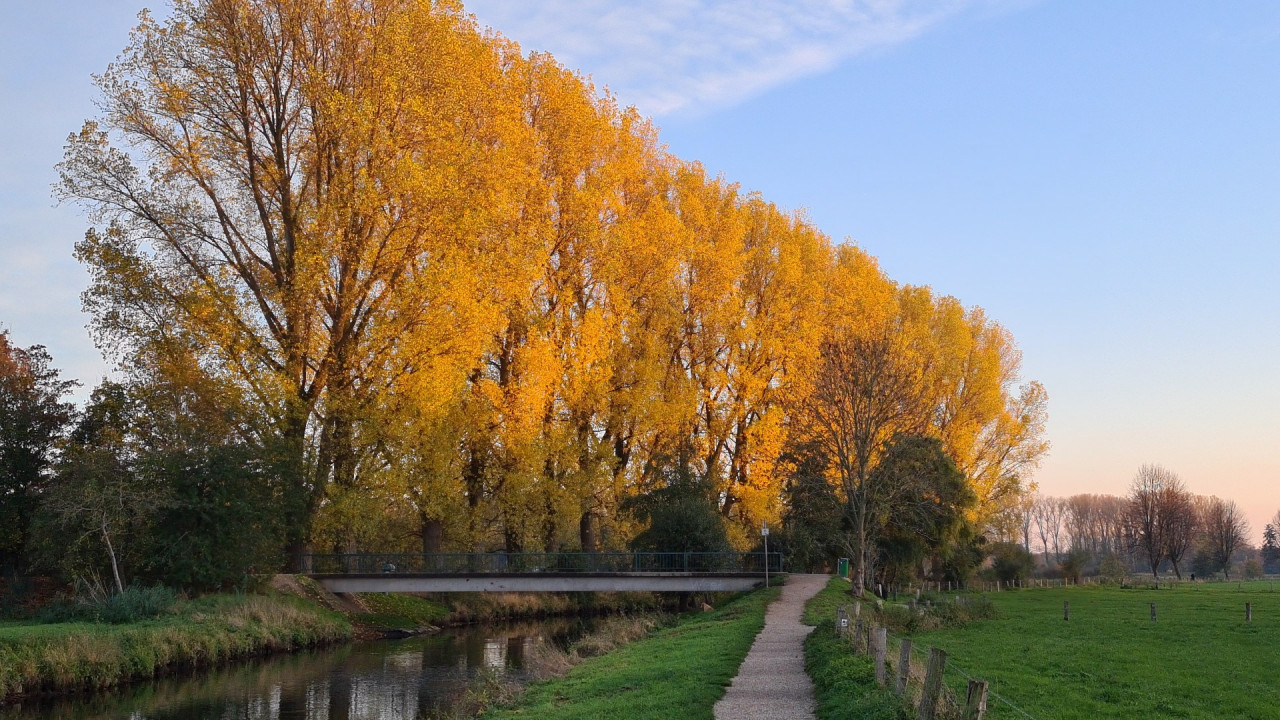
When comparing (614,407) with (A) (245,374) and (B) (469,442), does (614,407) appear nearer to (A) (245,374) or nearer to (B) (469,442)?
(B) (469,442)

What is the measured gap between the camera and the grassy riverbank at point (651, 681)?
49.0 ft

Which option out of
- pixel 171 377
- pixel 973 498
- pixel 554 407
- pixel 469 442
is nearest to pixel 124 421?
pixel 171 377

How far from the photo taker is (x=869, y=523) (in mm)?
39281

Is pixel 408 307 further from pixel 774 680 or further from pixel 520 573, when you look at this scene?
pixel 774 680

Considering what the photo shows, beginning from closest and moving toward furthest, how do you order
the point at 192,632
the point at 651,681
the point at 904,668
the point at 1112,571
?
the point at 904,668 → the point at 651,681 → the point at 192,632 → the point at 1112,571

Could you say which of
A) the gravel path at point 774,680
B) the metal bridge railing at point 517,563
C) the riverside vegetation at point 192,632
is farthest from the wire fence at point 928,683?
the metal bridge railing at point 517,563

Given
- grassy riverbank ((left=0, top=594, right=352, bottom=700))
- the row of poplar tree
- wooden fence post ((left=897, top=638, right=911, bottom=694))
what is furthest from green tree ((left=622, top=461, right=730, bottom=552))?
wooden fence post ((left=897, top=638, right=911, bottom=694))

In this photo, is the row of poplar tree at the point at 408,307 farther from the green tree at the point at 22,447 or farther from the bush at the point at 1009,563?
the bush at the point at 1009,563

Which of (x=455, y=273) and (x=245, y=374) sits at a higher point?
(x=455, y=273)

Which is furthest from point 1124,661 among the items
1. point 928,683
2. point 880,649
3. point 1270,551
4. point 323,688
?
point 1270,551

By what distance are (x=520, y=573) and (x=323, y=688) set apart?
1371 cm

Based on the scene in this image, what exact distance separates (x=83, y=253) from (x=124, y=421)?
19.5ft

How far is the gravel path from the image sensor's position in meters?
14.2

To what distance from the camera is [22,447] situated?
112 feet
